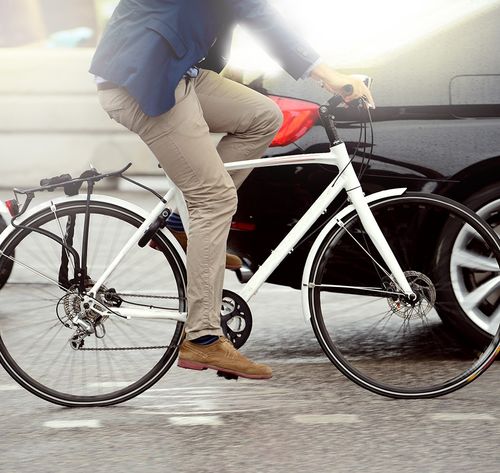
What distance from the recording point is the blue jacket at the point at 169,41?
4520 mm

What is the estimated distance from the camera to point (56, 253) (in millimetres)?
4984

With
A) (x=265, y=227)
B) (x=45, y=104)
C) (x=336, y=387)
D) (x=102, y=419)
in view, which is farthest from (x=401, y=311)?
(x=45, y=104)

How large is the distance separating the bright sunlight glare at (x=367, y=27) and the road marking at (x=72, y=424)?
1757mm

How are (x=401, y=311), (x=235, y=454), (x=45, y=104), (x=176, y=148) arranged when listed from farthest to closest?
1. (x=45, y=104)
2. (x=401, y=311)
3. (x=176, y=148)
4. (x=235, y=454)

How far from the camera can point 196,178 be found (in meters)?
4.73

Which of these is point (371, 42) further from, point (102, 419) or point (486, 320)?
point (102, 419)

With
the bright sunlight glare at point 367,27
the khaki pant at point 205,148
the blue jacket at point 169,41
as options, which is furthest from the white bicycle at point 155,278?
the bright sunlight glare at point 367,27

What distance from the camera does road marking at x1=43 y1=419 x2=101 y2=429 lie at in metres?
4.74

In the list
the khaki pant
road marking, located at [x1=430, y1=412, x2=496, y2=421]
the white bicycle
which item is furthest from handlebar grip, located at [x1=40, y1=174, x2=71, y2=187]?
road marking, located at [x1=430, y1=412, x2=496, y2=421]

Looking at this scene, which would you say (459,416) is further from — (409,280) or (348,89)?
(348,89)

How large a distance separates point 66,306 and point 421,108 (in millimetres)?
1702

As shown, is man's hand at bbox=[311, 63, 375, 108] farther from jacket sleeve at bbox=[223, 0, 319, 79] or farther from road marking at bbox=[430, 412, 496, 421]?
road marking at bbox=[430, 412, 496, 421]

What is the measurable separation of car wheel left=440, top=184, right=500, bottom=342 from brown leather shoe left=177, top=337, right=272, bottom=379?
0.88 metres

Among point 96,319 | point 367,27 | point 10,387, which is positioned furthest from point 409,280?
point 10,387
